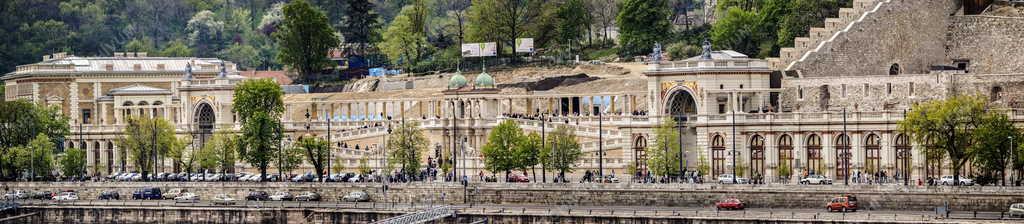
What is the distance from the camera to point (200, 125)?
569 ft

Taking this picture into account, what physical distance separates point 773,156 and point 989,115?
49.3ft

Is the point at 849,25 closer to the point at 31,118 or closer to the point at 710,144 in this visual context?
the point at 710,144

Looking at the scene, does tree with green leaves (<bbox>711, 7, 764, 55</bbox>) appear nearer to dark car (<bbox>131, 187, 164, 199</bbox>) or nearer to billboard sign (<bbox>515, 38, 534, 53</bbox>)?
billboard sign (<bbox>515, 38, 534, 53</bbox>)

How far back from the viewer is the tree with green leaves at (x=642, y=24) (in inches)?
7298

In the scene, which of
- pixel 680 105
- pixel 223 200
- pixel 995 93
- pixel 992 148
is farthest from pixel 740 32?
pixel 992 148

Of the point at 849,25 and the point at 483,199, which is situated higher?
the point at 849,25

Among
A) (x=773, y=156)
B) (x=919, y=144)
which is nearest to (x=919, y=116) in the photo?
(x=919, y=144)

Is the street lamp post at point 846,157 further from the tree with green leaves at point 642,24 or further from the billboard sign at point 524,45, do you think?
the billboard sign at point 524,45

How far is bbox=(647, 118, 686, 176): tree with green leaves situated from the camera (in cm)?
13638

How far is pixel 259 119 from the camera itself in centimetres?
15362

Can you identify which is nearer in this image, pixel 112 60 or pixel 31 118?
pixel 31 118

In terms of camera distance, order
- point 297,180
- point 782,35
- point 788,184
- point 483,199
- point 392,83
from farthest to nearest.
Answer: point 392,83
point 782,35
point 297,180
point 483,199
point 788,184

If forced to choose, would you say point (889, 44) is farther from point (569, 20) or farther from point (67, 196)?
point (67, 196)

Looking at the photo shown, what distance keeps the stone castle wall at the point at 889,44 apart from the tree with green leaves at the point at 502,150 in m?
18.0
